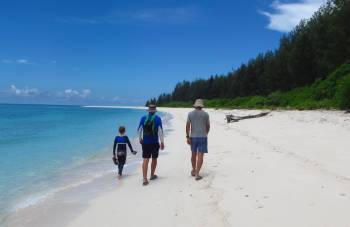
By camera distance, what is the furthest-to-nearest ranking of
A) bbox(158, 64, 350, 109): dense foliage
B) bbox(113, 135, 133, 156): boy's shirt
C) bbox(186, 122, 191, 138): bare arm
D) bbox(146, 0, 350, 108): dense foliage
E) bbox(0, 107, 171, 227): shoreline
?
bbox(146, 0, 350, 108): dense foliage → bbox(158, 64, 350, 109): dense foliage → bbox(113, 135, 133, 156): boy's shirt → bbox(186, 122, 191, 138): bare arm → bbox(0, 107, 171, 227): shoreline

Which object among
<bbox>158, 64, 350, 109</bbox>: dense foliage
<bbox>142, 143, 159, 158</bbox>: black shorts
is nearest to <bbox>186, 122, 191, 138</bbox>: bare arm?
<bbox>142, 143, 159, 158</bbox>: black shorts

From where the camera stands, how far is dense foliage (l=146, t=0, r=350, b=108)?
44131 millimetres

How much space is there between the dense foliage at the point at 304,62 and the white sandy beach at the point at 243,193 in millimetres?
15882

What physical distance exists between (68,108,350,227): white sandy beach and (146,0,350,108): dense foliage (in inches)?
625

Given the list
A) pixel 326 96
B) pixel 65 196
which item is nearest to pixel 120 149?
pixel 65 196

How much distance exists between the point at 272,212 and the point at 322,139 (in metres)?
8.22

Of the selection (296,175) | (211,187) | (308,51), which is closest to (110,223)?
(211,187)

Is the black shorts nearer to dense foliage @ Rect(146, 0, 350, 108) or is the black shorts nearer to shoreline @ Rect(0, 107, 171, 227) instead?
shoreline @ Rect(0, 107, 171, 227)

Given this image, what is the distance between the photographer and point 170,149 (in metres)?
15.7

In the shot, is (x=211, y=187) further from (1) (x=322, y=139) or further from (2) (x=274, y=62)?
(2) (x=274, y=62)

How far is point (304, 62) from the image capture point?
194ft

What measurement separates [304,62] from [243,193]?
185ft

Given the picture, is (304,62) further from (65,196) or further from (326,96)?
(65,196)

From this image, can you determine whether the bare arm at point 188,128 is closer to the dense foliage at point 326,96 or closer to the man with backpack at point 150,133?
the man with backpack at point 150,133
